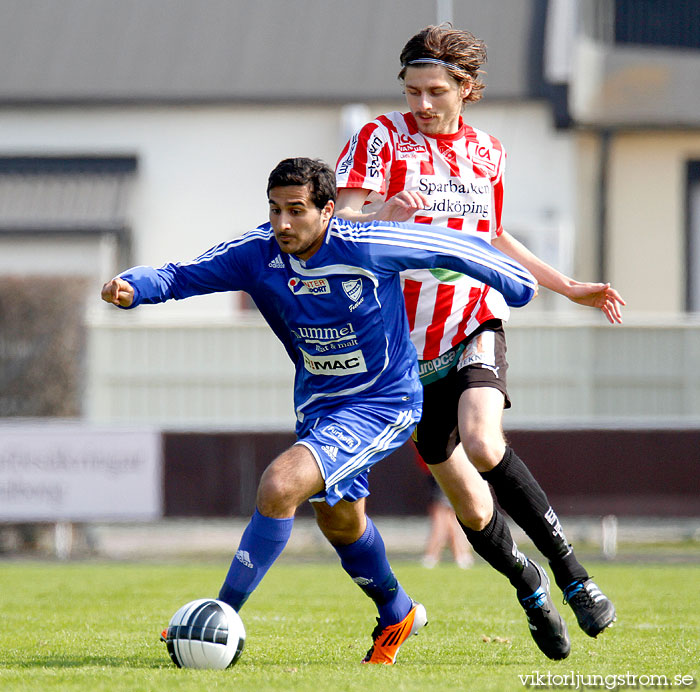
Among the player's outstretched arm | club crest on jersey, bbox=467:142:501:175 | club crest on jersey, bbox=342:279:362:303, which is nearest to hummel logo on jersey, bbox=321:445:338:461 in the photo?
club crest on jersey, bbox=342:279:362:303

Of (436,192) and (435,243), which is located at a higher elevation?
(436,192)

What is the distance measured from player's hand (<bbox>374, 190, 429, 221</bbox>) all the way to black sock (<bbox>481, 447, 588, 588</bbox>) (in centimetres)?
114

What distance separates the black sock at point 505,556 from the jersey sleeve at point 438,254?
1.07 m

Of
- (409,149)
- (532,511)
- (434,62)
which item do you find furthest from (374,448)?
(434,62)

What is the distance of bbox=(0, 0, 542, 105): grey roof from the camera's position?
786 inches

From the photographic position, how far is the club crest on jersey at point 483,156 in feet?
19.4

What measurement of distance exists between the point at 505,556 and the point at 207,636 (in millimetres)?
1362

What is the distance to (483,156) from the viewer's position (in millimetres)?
5949

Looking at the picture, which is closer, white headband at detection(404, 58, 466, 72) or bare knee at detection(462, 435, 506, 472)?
bare knee at detection(462, 435, 506, 472)

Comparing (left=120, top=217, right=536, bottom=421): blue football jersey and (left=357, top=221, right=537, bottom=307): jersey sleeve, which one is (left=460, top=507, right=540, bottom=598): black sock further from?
(left=357, top=221, right=537, bottom=307): jersey sleeve

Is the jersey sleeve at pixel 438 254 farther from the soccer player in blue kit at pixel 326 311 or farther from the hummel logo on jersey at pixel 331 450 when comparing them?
the hummel logo on jersey at pixel 331 450

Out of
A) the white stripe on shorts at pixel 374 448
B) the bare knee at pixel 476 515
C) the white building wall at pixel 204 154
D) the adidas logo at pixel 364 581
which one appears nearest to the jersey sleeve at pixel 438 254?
the white stripe on shorts at pixel 374 448

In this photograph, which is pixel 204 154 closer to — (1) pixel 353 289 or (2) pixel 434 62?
(2) pixel 434 62

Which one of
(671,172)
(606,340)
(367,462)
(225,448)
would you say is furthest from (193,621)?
(671,172)
